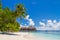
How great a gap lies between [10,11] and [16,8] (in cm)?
308

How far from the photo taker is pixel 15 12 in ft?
135

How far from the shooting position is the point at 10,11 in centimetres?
4250

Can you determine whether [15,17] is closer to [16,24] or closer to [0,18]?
[16,24]

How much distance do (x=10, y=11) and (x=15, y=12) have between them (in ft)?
5.82

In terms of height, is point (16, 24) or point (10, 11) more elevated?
point (10, 11)

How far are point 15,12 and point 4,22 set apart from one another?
3258 millimetres

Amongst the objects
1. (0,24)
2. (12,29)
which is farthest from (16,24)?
(0,24)

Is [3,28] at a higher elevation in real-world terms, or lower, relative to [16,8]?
lower

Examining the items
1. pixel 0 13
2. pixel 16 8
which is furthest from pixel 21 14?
pixel 0 13

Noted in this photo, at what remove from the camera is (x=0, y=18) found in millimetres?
38438

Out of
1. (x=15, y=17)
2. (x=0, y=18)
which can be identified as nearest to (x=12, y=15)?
(x=15, y=17)

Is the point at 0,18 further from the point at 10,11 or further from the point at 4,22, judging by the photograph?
the point at 10,11

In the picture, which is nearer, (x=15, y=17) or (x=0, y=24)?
(x=0, y=24)

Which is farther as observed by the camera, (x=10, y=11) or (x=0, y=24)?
(x=10, y=11)
